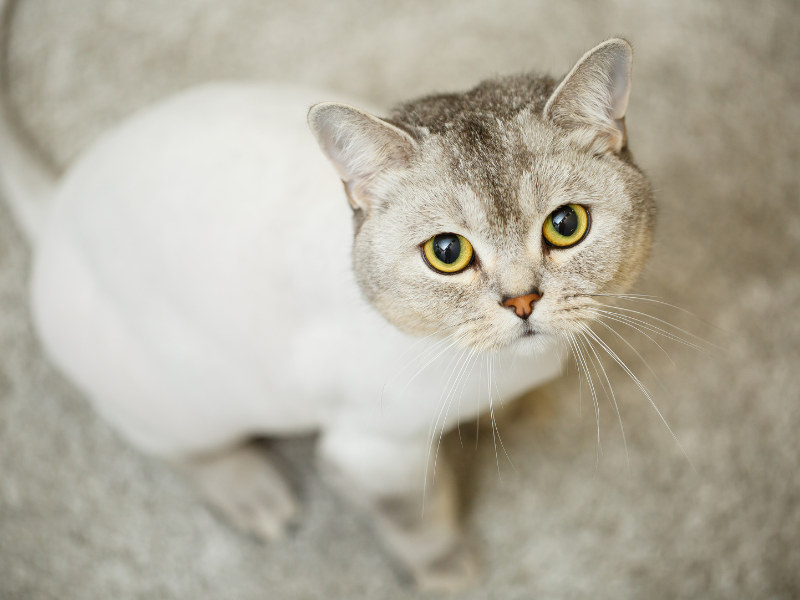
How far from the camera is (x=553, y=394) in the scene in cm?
150

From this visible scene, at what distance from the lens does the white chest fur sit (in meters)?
0.93

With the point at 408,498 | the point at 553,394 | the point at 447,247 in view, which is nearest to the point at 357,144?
the point at 447,247

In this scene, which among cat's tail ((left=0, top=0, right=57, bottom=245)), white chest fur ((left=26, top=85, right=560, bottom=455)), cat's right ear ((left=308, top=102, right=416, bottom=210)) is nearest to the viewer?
cat's right ear ((left=308, top=102, right=416, bottom=210))

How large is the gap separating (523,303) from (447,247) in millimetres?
118

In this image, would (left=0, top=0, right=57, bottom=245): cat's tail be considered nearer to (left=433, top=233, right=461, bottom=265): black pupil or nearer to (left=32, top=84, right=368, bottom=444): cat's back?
(left=32, top=84, right=368, bottom=444): cat's back

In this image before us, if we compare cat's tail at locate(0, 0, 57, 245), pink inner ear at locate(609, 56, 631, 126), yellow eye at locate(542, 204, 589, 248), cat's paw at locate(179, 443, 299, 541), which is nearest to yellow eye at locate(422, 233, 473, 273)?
yellow eye at locate(542, 204, 589, 248)

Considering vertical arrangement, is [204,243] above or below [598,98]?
below

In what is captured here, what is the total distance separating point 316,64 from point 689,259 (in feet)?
3.74

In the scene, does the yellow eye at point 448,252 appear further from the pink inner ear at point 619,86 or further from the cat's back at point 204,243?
the pink inner ear at point 619,86

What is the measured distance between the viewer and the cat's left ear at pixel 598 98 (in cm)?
73

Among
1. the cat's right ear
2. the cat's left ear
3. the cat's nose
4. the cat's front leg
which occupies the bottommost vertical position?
the cat's front leg

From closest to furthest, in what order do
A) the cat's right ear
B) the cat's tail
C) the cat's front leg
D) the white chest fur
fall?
the cat's right ear
the white chest fur
the cat's front leg
the cat's tail

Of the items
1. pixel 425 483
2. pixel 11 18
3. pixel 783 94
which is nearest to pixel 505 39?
pixel 783 94

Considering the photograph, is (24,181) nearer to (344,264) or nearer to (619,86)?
(344,264)
